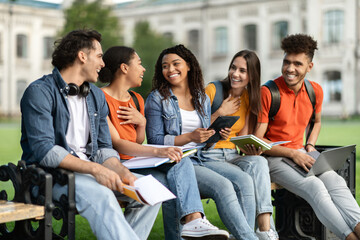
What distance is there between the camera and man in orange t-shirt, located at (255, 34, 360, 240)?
368 cm

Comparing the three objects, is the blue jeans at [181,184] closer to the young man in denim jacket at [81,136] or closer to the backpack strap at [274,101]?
the young man in denim jacket at [81,136]

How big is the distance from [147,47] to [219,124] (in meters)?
27.2

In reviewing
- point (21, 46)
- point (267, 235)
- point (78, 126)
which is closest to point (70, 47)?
point (78, 126)

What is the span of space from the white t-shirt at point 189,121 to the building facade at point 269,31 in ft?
84.0

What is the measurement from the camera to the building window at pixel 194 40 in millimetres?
34969

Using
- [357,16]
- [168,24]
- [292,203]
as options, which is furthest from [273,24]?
[292,203]

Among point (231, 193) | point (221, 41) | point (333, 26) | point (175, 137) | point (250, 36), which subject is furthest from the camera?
point (221, 41)

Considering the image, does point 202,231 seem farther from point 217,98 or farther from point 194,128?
point 217,98

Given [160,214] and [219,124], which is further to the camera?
[160,214]

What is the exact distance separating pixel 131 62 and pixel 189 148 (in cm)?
85

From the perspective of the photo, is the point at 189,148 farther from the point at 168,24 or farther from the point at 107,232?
the point at 168,24

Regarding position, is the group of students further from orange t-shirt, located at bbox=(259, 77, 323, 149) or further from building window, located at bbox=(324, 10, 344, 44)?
building window, located at bbox=(324, 10, 344, 44)

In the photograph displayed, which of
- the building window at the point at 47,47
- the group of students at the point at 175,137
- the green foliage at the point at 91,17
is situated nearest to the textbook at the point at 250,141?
the group of students at the point at 175,137

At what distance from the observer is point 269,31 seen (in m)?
32.0
